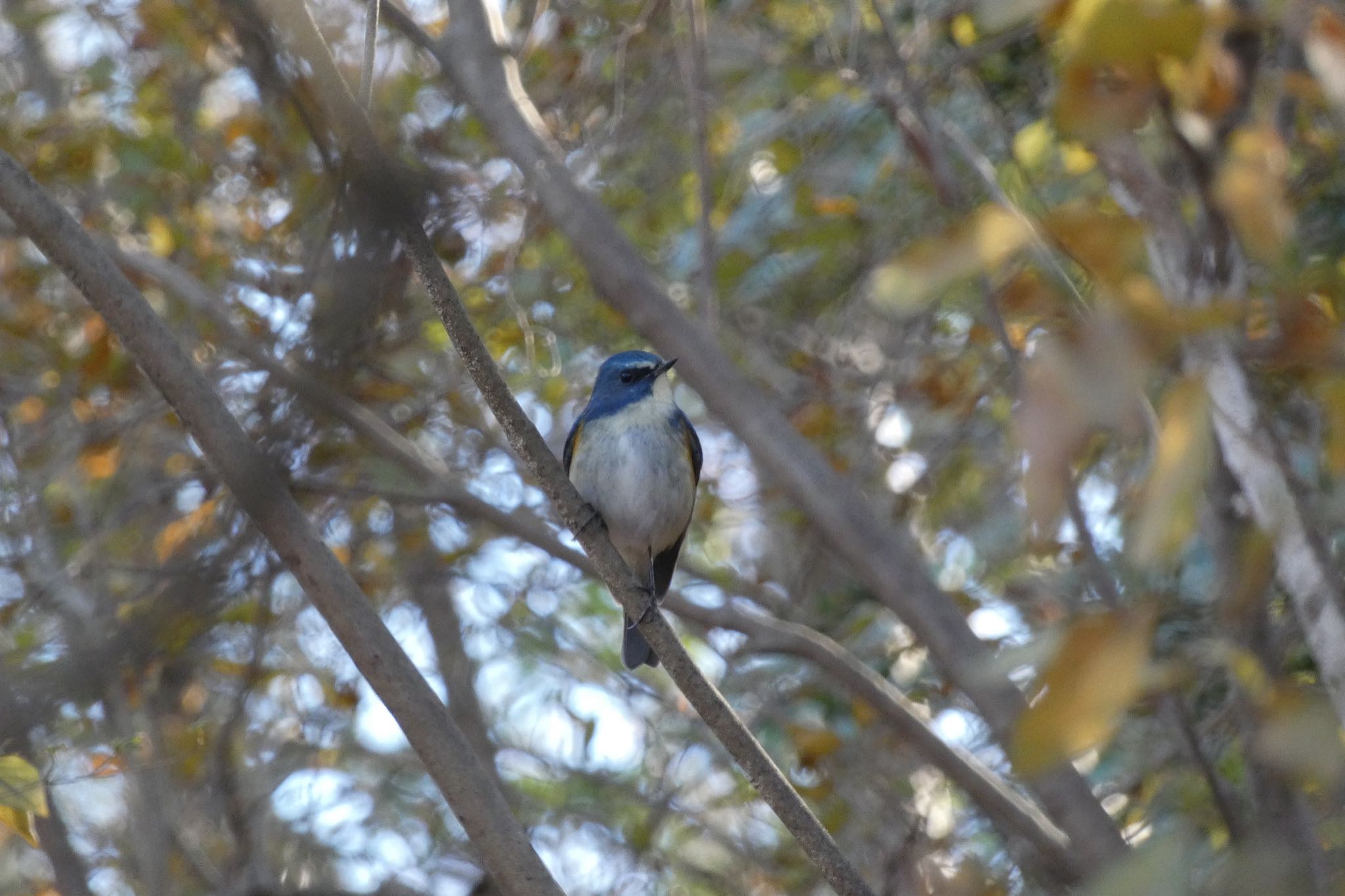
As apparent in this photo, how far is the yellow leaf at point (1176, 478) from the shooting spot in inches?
49.9

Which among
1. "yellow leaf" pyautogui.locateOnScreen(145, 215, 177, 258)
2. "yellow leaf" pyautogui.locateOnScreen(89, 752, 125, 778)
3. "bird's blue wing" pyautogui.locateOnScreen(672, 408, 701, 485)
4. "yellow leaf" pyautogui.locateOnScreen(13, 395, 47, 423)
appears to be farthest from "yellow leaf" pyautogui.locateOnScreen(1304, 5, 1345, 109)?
"yellow leaf" pyautogui.locateOnScreen(13, 395, 47, 423)

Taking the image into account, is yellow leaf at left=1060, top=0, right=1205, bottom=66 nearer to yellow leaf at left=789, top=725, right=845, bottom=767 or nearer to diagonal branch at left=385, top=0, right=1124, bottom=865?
diagonal branch at left=385, top=0, right=1124, bottom=865

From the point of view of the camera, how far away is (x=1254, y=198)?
57.4 inches

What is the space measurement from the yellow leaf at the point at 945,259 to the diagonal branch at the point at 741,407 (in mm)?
1411

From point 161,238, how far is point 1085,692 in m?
5.44

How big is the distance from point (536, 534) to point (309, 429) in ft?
8.66

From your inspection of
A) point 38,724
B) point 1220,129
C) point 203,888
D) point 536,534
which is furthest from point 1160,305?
point 203,888

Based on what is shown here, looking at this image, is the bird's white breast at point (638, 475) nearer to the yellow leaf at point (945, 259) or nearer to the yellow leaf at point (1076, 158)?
the yellow leaf at point (1076, 158)

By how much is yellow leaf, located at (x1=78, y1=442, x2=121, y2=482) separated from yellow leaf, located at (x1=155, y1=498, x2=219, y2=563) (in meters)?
0.34

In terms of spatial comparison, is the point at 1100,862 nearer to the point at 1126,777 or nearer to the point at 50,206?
the point at 50,206

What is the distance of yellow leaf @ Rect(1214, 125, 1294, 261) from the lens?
1.44m

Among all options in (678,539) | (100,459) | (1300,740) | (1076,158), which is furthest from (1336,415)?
(100,459)

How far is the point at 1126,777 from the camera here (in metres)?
5.19

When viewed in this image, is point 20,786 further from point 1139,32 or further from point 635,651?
point 635,651
